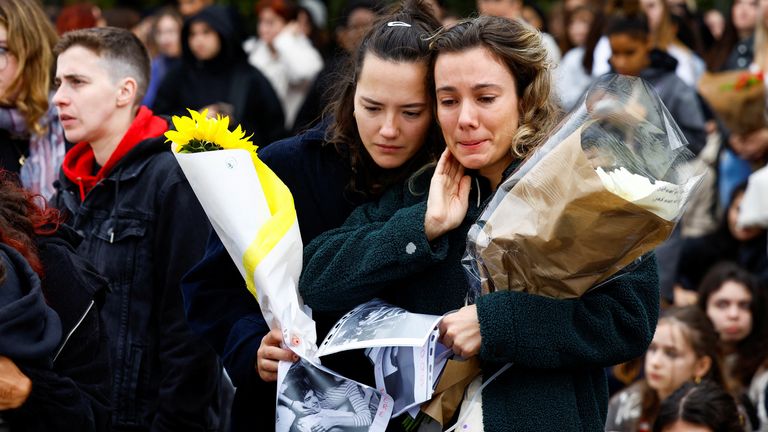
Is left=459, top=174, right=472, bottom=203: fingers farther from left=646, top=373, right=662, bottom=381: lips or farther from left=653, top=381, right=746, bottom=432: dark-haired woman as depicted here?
left=646, top=373, right=662, bottom=381: lips

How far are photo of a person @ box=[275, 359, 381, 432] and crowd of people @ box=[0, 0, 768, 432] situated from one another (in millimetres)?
11

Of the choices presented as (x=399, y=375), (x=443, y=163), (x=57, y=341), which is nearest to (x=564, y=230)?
(x=443, y=163)

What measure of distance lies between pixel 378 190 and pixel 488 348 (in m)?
0.75

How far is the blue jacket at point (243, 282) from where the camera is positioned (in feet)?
12.2

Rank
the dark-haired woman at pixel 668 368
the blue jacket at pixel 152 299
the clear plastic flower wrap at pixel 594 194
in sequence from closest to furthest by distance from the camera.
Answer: the clear plastic flower wrap at pixel 594 194 < the blue jacket at pixel 152 299 < the dark-haired woman at pixel 668 368

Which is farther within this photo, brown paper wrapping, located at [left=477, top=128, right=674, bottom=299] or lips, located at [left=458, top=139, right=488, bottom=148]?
lips, located at [left=458, top=139, right=488, bottom=148]

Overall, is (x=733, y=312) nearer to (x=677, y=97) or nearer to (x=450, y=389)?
(x=677, y=97)

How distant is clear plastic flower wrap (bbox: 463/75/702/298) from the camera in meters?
2.95

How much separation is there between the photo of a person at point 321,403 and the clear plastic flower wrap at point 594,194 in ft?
1.83

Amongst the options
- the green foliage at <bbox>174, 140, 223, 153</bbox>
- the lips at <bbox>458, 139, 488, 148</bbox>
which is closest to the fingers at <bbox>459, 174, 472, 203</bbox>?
the lips at <bbox>458, 139, 488, 148</bbox>

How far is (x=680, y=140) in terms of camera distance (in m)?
3.09

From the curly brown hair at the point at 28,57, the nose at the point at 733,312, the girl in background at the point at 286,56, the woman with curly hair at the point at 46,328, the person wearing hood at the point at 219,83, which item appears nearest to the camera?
the woman with curly hair at the point at 46,328

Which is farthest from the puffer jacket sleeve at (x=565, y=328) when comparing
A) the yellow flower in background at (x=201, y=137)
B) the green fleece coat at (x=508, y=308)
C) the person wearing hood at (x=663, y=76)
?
the person wearing hood at (x=663, y=76)

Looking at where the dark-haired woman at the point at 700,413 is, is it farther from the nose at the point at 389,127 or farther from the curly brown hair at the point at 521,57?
the nose at the point at 389,127
